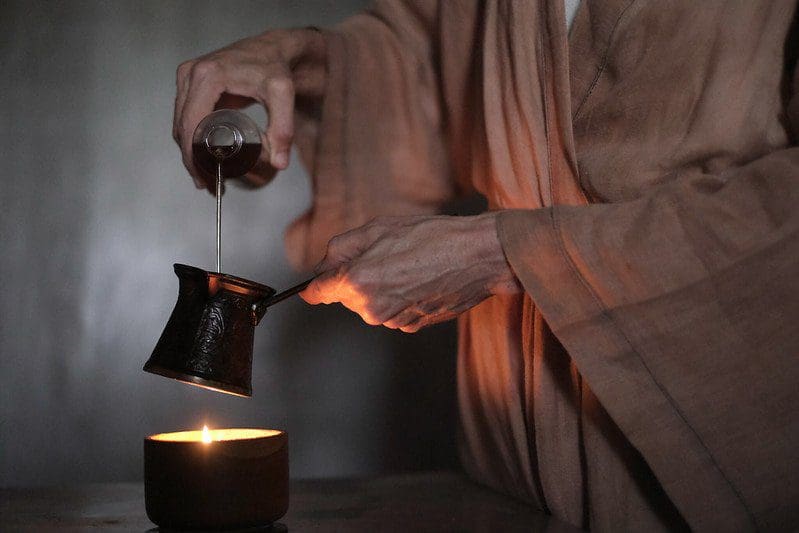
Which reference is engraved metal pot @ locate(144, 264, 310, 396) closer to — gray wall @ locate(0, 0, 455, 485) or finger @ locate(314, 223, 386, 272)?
finger @ locate(314, 223, 386, 272)

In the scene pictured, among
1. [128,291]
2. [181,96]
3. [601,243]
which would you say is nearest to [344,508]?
[601,243]

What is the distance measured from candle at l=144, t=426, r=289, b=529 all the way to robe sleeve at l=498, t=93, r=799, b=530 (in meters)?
0.23

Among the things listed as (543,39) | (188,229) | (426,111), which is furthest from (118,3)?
(543,39)

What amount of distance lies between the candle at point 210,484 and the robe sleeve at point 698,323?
23 cm

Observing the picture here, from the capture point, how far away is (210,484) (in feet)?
1.92

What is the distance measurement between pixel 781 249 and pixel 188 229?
114 cm

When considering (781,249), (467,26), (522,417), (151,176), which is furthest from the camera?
(151,176)

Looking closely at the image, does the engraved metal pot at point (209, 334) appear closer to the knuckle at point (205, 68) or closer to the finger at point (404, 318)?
the finger at point (404, 318)

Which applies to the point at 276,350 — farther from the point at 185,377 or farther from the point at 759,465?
the point at 759,465

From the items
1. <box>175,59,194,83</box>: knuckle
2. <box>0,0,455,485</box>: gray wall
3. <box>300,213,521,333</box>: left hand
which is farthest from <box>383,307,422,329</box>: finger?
<box>0,0,455,485</box>: gray wall

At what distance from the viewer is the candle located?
583mm

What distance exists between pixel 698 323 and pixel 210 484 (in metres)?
0.35

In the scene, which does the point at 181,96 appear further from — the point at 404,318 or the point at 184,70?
the point at 404,318

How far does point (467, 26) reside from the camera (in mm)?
936
